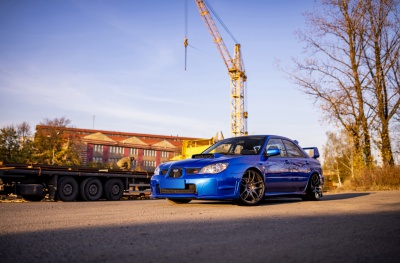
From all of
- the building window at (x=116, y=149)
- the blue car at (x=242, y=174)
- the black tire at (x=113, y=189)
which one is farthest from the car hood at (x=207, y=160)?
the building window at (x=116, y=149)

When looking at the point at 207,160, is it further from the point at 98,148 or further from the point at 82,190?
the point at 98,148

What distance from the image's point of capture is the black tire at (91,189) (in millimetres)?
13672

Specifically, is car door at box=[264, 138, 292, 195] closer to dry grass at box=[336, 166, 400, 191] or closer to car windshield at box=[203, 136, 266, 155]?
car windshield at box=[203, 136, 266, 155]

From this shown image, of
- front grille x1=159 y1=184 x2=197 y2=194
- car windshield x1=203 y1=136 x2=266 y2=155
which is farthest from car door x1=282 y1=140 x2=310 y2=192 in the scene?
front grille x1=159 y1=184 x2=197 y2=194

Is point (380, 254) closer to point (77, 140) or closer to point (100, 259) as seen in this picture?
point (100, 259)

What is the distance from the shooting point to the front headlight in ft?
22.1

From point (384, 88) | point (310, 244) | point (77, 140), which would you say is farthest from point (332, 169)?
point (310, 244)

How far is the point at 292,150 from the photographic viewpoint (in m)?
8.76

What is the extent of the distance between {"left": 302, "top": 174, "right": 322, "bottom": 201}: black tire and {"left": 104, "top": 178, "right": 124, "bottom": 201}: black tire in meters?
8.26

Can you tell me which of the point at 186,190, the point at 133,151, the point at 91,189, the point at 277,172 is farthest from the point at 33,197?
the point at 133,151

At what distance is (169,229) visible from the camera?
154 inches

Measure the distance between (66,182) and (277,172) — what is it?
8.35 meters

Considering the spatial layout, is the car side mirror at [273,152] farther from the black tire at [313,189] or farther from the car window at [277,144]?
the black tire at [313,189]

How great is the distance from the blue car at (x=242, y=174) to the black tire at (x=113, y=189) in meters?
7.17
